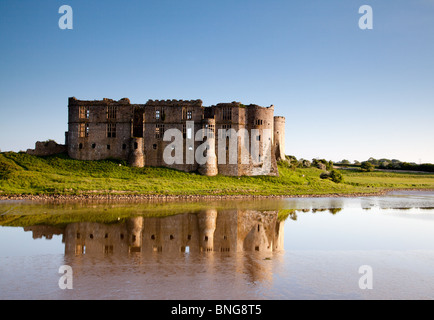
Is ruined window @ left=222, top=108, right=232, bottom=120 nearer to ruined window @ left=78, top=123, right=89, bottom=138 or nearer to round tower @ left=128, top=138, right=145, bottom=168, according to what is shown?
round tower @ left=128, top=138, right=145, bottom=168

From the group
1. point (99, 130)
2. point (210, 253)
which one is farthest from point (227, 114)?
point (210, 253)

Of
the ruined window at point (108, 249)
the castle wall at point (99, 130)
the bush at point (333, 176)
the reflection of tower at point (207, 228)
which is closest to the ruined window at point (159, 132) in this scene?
the castle wall at point (99, 130)

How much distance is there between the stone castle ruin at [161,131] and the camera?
5562cm

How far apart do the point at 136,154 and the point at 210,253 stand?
122 ft

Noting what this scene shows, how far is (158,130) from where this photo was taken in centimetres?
5606

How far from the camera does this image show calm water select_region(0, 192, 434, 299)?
13.8 metres

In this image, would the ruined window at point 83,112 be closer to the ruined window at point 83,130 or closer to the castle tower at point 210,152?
the ruined window at point 83,130

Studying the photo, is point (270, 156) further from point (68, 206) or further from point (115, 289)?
point (115, 289)

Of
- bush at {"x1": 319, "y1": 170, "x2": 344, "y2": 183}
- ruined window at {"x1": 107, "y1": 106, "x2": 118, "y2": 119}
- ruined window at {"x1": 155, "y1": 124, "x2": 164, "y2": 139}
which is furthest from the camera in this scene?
bush at {"x1": 319, "y1": 170, "x2": 344, "y2": 183}

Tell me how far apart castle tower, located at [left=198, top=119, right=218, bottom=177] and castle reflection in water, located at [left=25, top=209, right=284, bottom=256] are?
23.8 metres

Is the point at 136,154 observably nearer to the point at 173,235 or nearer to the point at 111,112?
the point at 111,112

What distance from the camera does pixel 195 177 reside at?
52.6 metres

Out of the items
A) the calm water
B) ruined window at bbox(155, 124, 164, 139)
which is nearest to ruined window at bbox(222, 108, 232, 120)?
ruined window at bbox(155, 124, 164, 139)
